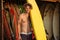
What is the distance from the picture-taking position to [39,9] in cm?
95

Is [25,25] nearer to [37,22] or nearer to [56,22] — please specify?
[37,22]

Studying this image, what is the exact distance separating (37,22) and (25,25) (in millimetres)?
74

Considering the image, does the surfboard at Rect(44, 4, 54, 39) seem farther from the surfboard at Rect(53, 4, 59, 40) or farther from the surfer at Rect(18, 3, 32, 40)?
the surfer at Rect(18, 3, 32, 40)

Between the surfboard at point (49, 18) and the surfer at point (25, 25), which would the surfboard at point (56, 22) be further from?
the surfer at point (25, 25)

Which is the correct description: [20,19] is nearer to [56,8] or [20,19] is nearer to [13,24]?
[13,24]

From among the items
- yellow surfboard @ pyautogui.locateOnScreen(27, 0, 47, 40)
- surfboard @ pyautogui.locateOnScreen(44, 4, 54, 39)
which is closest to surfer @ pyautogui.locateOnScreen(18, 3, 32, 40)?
yellow surfboard @ pyautogui.locateOnScreen(27, 0, 47, 40)

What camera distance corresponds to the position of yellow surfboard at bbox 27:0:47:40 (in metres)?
0.91

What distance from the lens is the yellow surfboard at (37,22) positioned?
36.0 inches

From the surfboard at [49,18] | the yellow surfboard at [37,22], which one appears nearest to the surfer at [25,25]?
the yellow surfboard at [37,22]

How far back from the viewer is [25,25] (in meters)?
0.90

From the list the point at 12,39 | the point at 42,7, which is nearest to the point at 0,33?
the point at 12,39

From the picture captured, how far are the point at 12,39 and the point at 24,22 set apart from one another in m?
0.11

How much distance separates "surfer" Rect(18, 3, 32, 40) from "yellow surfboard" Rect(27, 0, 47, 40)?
0.08ft

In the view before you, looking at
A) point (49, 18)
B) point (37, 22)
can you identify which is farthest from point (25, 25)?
point (49, 18)
